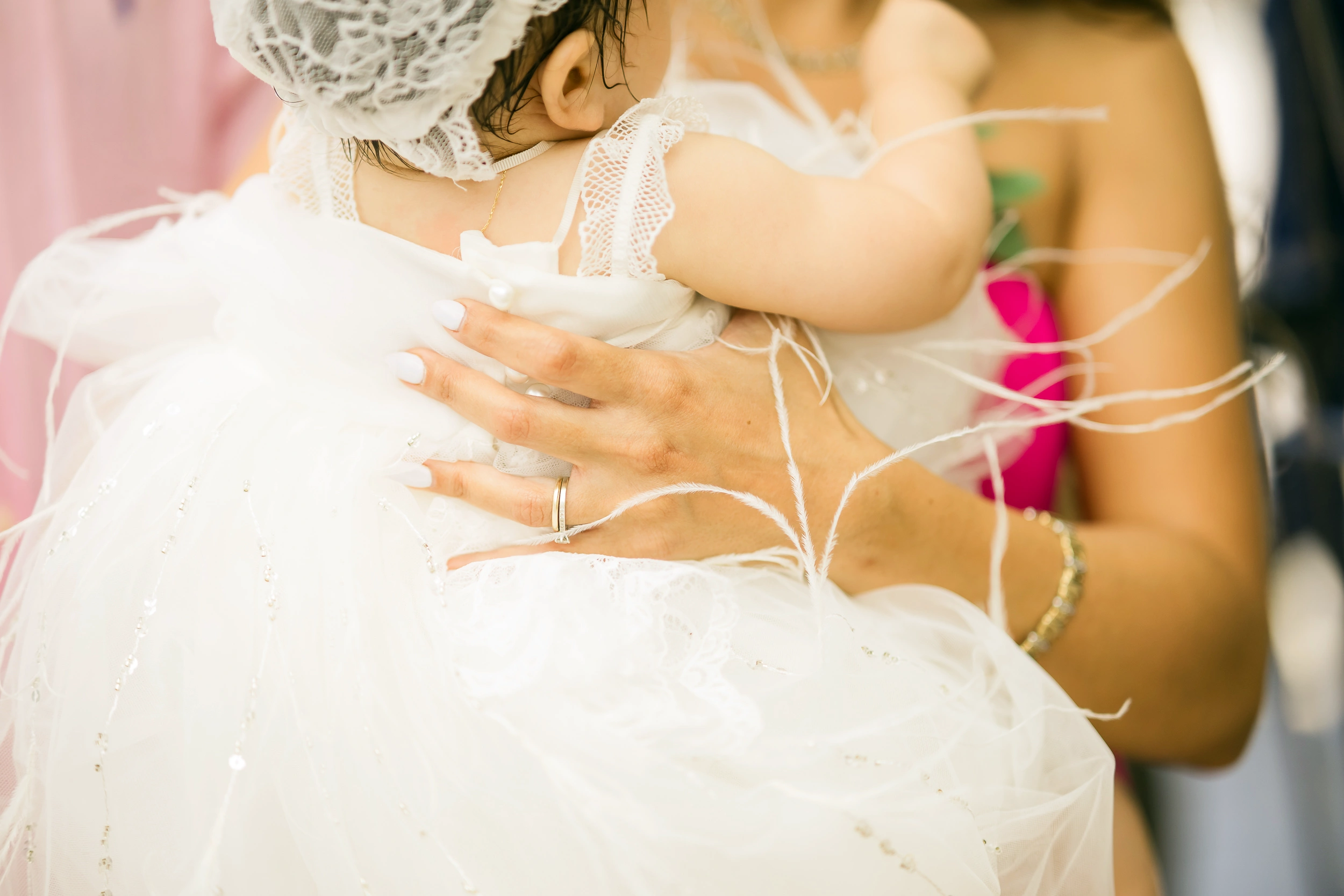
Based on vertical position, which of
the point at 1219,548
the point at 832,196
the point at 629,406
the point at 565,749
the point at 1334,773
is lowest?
the point at 1334,773

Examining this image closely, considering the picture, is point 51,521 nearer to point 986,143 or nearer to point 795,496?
point 795,496

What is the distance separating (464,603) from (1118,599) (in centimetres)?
72

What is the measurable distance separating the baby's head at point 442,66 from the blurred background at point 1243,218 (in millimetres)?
532

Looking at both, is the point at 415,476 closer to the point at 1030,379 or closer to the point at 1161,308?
the point at 1030,379

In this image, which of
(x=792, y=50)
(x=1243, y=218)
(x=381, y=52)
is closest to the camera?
(x=381, y=52)

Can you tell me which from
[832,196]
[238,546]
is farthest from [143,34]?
[832,196]

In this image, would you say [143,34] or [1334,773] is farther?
[1334,773]

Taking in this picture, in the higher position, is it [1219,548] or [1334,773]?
[1219,548]

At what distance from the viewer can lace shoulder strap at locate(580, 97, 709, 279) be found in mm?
674

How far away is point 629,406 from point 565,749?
0.28 meters

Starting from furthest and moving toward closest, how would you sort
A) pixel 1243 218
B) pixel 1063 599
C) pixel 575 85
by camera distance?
pixel 1243 218 < pixel 1063 599 < pixel 575 85

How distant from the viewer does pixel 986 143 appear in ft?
4.46

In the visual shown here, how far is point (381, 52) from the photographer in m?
0.58

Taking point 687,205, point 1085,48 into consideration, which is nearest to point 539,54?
point 687,205
